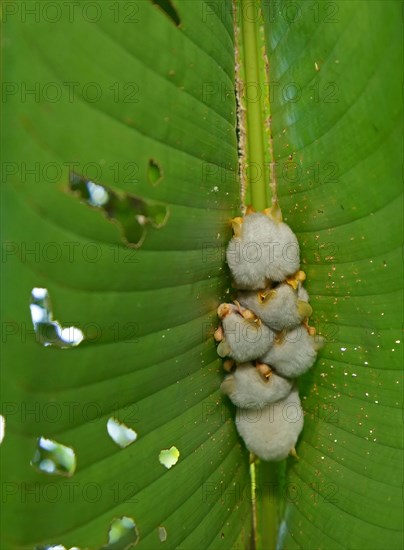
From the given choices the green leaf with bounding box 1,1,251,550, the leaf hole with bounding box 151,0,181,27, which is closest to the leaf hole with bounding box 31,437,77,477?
the green leaf with bounding box 1,1,251,550

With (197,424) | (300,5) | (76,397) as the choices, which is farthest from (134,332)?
(300,5)

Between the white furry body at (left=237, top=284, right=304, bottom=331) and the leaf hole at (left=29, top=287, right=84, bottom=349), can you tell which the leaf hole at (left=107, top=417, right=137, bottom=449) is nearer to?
the leaf hole at (left=29, top=287, right=84, bottom=349)

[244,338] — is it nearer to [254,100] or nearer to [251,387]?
[251,387]

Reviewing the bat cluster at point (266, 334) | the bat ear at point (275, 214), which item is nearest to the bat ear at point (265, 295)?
the bat cluster at point (266, 334)

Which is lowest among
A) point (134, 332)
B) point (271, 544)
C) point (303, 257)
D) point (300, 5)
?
point (271, 544)

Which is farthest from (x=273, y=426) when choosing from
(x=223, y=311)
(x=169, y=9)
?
(x=169, y=9)

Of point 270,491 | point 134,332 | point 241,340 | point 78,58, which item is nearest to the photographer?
point 78,58

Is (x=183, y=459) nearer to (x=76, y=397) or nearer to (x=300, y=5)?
(x=76, y=397)
